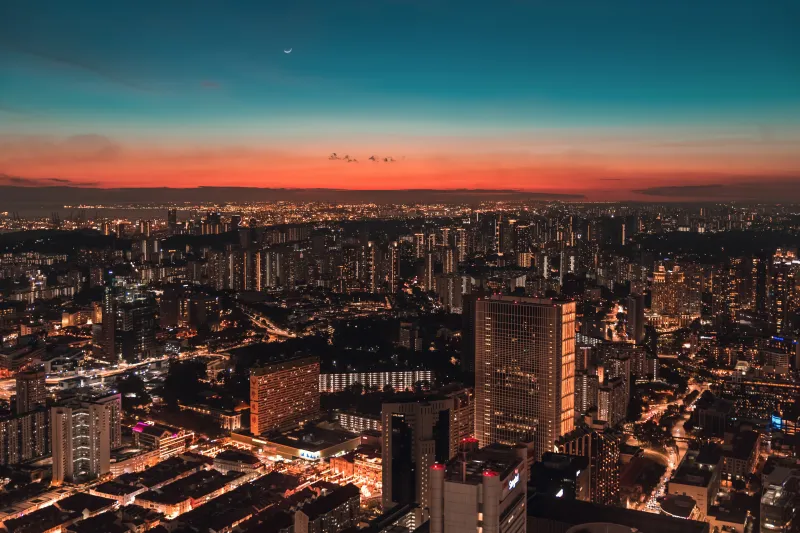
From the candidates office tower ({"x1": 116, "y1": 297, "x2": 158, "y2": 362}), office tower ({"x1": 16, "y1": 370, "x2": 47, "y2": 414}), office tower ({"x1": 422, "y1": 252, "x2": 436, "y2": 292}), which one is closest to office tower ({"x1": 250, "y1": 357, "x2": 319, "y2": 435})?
office tower ({"x1": 16, "y1": 370, "x2": 47, "y2": 414})

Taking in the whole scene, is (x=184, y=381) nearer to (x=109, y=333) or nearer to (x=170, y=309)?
(x=109, y=333)

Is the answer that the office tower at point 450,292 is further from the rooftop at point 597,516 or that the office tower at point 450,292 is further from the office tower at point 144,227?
the rooftop at point 597,516

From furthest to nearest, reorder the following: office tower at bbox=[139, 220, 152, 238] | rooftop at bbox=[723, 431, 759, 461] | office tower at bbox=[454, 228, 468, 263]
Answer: office tower at bbox=[139, 220, 152, 238] < office tower at bbox=[454, 228, 468, 263] < rooftop at bbox=[723, 431, 759, 461]

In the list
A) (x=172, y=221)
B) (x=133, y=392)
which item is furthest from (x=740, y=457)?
(x=172, y=221)

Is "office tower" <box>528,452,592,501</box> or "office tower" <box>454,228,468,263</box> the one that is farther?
"office tower" <box>454,228,468,263</box>

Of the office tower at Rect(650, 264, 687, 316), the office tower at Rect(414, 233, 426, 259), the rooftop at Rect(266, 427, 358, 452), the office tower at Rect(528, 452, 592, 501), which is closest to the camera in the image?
the office tower at Rect(528, 452, 592, 501)

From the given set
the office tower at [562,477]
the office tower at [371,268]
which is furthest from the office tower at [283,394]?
the office tower at [371,268]

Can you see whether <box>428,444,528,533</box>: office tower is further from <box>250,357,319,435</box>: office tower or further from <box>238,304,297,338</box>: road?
<box>238,304,297,338</box>: road
